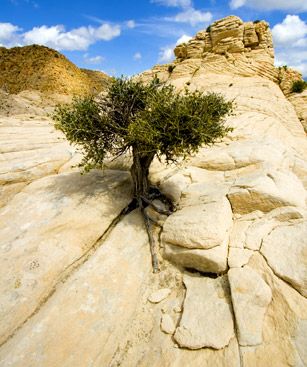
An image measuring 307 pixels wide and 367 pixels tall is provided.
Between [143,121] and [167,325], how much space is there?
8253 mm

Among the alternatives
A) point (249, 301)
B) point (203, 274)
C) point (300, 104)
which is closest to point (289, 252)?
point (249, 301)

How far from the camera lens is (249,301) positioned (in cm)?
911

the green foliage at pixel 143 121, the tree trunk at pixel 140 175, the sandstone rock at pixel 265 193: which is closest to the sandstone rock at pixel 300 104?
the sandstone rock at pixel 265 193

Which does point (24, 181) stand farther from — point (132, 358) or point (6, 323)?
point (132, 358)

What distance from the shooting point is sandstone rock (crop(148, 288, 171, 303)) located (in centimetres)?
1082

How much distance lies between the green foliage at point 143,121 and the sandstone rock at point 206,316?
5.59 metres

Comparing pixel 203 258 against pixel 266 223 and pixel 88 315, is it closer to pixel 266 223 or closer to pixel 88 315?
pixel 266 223

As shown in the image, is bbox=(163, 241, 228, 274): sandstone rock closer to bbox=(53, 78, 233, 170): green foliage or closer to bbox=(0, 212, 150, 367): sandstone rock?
bbox=(0, 212, 150, 367): sandstone rock

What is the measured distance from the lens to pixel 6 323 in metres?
9.73

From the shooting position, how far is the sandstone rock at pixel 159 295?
10.8 m

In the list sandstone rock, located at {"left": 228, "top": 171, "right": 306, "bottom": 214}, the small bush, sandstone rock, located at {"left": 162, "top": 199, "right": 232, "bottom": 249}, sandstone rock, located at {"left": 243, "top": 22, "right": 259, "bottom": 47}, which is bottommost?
sandstone rock, located at {"left": 162, "top": 199, "right": 232, "bottom": 249}

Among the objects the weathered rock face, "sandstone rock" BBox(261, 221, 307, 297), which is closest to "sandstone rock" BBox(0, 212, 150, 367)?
"sandstone rock" BBox(261, 221, 307, 297)

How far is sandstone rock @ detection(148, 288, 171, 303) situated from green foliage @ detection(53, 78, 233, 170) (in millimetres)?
5801

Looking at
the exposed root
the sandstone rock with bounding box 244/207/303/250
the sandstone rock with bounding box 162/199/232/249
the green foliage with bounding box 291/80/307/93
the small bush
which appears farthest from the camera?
the small bush
